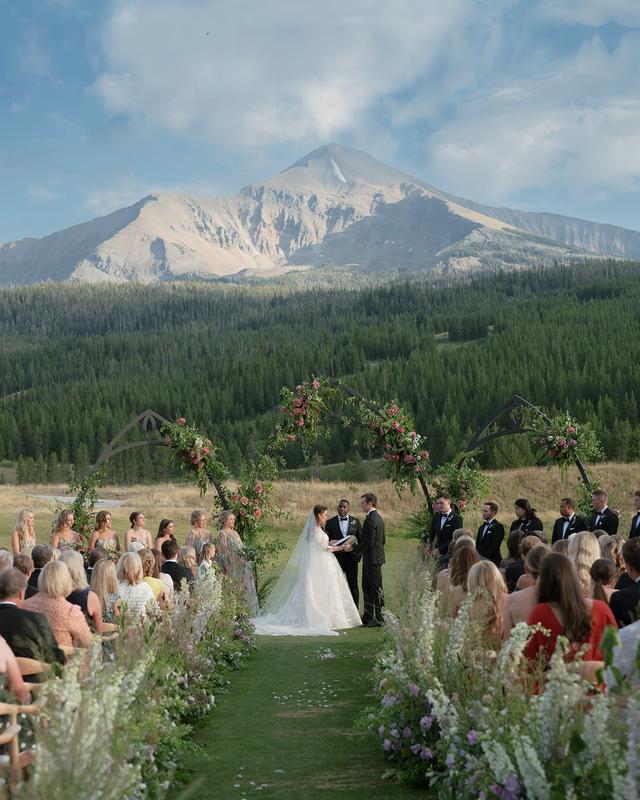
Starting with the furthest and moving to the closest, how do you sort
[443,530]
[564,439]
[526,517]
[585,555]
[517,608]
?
[564,439], [443,530], [526,517], [585,555], [517,608]

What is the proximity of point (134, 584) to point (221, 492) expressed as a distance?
868 cm

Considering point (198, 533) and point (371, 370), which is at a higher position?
point (371, 370)

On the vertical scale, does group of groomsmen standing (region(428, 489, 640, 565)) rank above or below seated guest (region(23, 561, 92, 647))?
below

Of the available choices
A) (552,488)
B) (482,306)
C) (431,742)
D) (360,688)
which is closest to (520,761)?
(431,742)

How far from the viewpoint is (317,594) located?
53.1 feet

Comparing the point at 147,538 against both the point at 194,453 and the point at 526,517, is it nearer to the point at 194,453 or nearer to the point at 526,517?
the point at 194,453

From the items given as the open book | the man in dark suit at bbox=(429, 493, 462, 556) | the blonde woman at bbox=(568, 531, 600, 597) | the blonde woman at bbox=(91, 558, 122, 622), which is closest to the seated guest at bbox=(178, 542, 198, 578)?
the blonde woman at bbox=(91, 558, 122, 622)

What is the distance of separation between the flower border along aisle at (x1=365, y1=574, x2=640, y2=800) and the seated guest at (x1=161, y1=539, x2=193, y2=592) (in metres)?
3.47

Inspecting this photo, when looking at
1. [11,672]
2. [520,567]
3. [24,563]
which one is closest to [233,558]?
[520,567]

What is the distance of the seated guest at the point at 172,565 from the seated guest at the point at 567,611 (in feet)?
19.8

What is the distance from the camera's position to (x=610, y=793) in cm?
397

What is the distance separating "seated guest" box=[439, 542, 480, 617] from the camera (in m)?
7.92

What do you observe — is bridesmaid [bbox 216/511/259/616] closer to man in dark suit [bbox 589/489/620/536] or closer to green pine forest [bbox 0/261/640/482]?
man in dark suit [bbox 589/489/620/536]

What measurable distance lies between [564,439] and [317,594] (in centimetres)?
521
